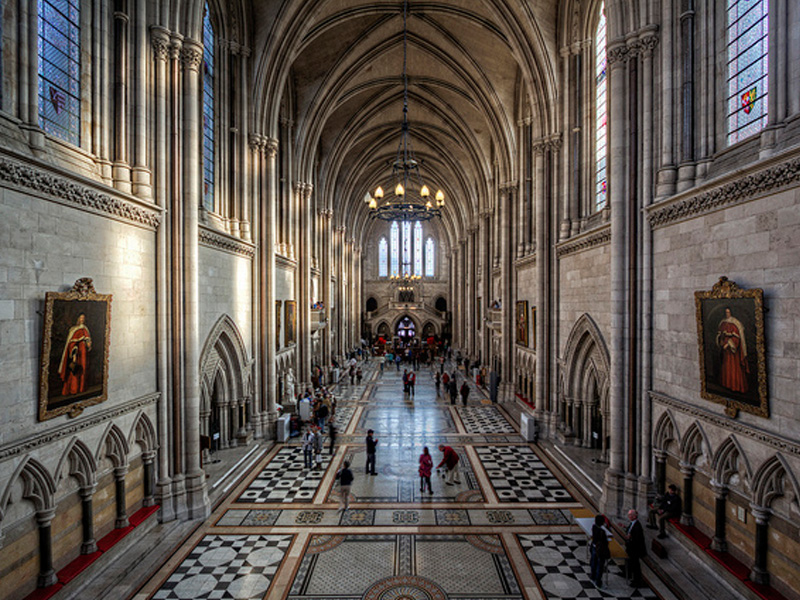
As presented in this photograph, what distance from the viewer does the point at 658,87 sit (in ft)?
30.4

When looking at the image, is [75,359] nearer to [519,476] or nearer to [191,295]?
[191,295]

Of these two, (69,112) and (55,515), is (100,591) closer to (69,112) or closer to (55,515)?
(55,515)

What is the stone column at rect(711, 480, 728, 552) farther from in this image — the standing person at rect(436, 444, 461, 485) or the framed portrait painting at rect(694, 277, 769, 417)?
the standing person at rect(436, 444, 461, 485)

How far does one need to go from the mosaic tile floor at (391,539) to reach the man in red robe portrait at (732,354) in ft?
11.3

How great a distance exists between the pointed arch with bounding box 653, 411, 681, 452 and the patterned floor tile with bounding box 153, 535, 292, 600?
725cm

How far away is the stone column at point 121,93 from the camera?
863cm

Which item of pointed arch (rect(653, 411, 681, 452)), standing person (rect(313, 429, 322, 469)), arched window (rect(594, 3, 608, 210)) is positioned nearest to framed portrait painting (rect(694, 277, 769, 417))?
pointed arch (rect(653, 411, 681, 452))

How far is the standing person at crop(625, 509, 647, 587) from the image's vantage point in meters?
7.14

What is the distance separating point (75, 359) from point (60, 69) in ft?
15.2

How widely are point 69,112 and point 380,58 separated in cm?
1831

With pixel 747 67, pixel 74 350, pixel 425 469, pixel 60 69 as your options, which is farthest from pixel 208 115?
pixel 747 67

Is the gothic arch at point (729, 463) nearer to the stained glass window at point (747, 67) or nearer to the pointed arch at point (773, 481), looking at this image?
the pointed arch at point (773, 481)

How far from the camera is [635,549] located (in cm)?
716

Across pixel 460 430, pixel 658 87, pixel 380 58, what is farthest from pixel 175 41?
pixel 380 58
